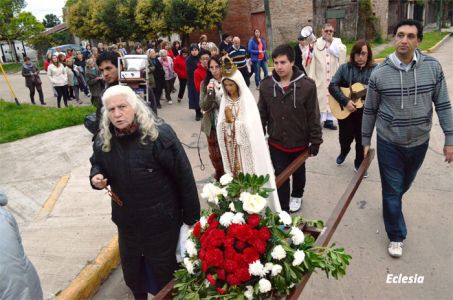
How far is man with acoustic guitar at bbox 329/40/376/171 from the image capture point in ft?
16.4

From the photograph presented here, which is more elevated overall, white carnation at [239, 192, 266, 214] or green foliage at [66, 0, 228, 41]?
green foliage at [66, 0, 228, 41]

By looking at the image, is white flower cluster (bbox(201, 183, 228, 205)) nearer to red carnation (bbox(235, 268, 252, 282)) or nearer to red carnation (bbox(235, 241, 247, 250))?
red carnation (bbox(235, 241, 247, 250))

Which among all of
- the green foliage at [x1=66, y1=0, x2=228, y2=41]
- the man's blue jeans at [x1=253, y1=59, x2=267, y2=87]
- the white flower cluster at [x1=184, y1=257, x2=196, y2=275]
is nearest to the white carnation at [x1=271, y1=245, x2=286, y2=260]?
the white flower cluster at [x1=184, y1=257, x2=196, y2=275]

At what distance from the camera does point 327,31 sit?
22.7 ft

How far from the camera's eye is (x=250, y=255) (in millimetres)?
1984

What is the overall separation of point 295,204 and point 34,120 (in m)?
8.17

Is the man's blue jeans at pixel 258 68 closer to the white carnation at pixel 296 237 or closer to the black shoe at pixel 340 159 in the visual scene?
the black shoe at pixel 340 159

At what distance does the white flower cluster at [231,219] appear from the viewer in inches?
83.3

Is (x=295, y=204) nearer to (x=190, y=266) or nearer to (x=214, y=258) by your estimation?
(x=190, y=266)

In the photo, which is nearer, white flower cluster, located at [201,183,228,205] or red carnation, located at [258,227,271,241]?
red carnation, located at [258,227,271,241]

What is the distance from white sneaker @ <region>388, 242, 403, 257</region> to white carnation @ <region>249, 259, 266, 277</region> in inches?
91.7

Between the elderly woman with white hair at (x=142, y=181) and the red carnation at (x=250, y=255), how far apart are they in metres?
0.97

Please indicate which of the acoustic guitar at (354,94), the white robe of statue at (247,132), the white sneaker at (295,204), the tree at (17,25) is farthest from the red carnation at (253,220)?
the tree at (17,25)

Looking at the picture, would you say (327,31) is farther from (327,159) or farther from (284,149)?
(284,149)
